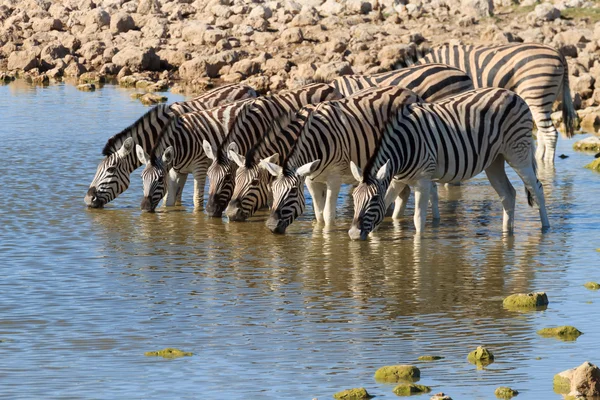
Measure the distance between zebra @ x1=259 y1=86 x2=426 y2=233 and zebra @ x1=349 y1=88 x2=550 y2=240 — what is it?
580 millimetres

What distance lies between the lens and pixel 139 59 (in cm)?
3281

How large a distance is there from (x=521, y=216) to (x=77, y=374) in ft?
25.0

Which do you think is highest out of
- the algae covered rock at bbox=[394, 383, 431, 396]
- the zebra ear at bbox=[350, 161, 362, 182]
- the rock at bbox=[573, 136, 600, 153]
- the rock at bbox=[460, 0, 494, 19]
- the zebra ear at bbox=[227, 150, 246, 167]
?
the rock at bbox=[460, 0, 494, 19]

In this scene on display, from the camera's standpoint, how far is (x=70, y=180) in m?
17.5

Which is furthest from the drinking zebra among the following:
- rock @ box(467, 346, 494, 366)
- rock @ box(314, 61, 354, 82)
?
rock @ box(314, 61, 354, 82)

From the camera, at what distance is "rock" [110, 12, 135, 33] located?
38.5 meters

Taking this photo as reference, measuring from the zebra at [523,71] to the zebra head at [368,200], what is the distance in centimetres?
619

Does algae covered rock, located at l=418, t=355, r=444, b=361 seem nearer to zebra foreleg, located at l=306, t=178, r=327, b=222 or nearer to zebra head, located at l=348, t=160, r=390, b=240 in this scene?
zebra head, located at l=348, t=160, r=390, b=240

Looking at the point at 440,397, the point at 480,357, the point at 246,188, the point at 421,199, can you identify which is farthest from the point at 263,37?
the point at 440,397

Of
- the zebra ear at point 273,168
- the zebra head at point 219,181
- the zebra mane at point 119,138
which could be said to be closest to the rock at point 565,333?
the zebra ear at point 273,168

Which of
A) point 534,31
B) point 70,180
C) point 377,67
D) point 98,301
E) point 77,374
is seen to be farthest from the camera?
point 534,31

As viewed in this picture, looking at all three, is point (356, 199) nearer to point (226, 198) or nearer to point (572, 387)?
point (226, 198)

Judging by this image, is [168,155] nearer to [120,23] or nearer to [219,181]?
[219,181]

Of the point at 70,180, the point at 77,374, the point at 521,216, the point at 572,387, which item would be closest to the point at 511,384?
the point at 572,387
